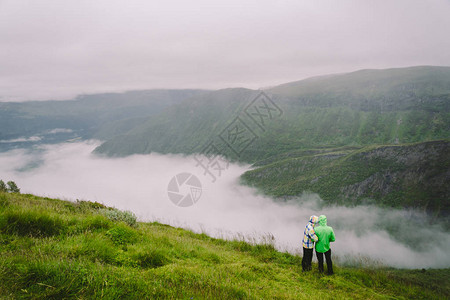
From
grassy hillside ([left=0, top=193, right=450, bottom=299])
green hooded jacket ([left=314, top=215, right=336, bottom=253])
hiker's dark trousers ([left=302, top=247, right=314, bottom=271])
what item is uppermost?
grassy hillside ([left=0, top=193, right=450, bottom=299])

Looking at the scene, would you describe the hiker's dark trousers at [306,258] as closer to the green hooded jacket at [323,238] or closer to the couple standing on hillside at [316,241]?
the couple standing on hillside at [316,241]

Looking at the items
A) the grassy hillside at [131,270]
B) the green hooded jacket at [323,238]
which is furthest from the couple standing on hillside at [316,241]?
the grassy hillside at [131,270]

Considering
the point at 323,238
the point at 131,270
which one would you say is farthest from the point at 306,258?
the point at 131,270

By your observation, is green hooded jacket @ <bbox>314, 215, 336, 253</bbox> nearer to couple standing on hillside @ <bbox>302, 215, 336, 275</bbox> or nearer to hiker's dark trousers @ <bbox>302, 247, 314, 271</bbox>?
couple standing on hillside @ <bbox>302, 215, 336, 275</bbox>

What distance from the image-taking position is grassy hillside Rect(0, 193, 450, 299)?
3555mm

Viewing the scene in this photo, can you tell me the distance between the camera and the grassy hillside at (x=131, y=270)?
355 cm

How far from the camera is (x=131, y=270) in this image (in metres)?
5.02

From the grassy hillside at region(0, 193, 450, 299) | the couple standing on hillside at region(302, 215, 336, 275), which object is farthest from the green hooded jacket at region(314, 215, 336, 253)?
the grassy hillside at region(0, 193, 450, 299)

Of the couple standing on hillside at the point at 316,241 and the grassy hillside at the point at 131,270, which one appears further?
the couple standing on hillside at the point at 316,241

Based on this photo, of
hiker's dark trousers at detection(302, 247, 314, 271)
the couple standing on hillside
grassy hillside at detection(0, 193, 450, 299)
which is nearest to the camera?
grassy hillside at detection(0, 193, 450, 299)

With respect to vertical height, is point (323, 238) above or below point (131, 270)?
below

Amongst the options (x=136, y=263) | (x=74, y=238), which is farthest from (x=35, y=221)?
(x=136, y=263)

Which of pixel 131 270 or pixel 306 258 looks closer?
pixel 131 270

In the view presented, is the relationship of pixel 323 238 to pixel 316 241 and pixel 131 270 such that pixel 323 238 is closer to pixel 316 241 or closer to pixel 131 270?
pixel 316 241
